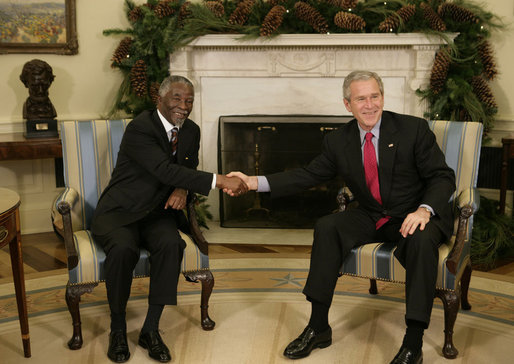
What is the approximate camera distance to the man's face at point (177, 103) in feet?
9.70

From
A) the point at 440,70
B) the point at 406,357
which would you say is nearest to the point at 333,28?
the point at 440,70

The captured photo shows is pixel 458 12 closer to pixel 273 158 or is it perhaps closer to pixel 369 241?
pixel 273 158

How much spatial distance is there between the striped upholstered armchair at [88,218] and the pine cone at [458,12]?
97.7 inches

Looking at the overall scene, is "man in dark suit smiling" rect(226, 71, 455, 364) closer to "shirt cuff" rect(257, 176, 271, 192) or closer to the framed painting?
"shirt cuff" rect(257, 176, 271, 192)

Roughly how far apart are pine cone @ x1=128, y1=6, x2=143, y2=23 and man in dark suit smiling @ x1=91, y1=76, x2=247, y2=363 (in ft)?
6.34

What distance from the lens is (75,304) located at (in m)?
2.79

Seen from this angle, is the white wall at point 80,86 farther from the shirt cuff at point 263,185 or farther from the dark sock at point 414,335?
the dark sock at point 414,335

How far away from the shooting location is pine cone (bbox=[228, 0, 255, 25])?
182 inches

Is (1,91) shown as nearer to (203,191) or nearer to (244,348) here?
(203,191)

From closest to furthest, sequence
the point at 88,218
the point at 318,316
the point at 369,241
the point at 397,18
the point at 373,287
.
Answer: the point at 318,316 → the point at 369,241 → the point at 88,218 → the point at 373,287 → the point at 397,18

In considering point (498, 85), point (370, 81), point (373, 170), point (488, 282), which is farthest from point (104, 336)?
point (498, 85)

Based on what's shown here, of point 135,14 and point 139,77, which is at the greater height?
point 135,14

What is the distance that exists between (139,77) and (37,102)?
0.76 metres

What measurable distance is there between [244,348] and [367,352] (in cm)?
55
